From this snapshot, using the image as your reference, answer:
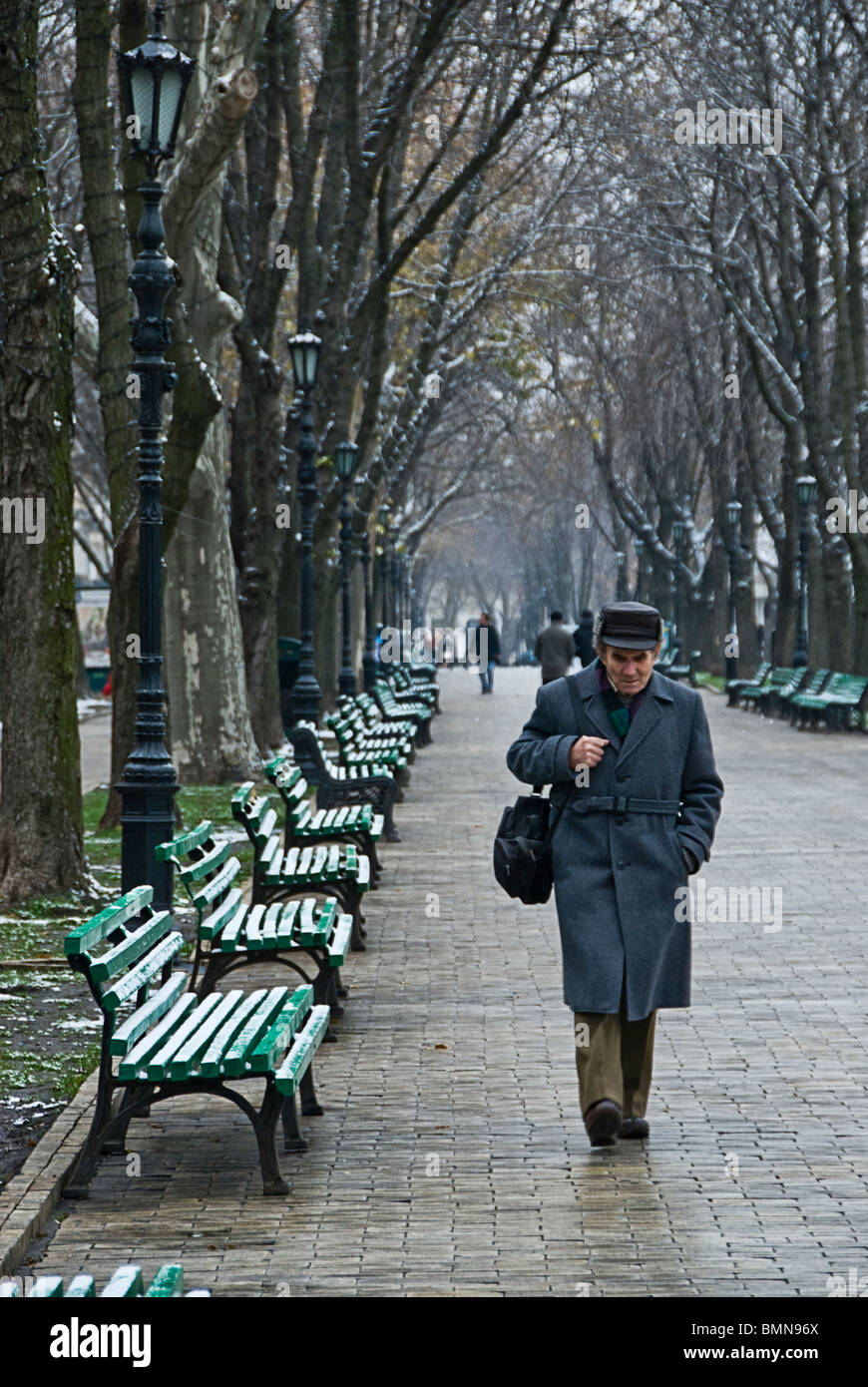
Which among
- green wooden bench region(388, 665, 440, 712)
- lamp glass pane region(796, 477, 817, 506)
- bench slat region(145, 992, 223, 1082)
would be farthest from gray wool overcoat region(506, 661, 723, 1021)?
lamp glass pane region(796, 477, 817, 506)

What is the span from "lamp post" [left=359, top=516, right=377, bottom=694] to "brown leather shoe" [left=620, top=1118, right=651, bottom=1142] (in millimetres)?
25353

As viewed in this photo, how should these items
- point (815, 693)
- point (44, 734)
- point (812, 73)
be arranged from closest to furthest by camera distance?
1. point (44, 734)
2. point (812, 73)
3. point (815, 693)

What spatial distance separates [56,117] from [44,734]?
541 inches

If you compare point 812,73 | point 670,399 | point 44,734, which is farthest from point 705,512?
point 44,734

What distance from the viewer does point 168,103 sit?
33.7 feet

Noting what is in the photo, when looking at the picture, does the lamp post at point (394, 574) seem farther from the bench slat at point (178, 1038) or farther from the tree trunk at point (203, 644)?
the bench slat at point (178, 1038)

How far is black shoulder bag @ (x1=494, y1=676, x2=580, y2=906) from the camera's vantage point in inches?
265

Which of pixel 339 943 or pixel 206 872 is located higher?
pixel 206 872

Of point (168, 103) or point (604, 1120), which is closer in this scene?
point (604, 1120)

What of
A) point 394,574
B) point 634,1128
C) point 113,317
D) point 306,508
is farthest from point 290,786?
point 394,574

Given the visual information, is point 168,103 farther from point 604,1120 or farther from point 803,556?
point 803,556

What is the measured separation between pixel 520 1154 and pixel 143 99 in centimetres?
593

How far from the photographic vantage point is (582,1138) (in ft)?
22.6
